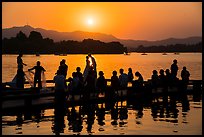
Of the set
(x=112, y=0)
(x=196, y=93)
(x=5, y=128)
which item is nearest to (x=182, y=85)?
(x=196, y=93)

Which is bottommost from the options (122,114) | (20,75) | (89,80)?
(122,114)

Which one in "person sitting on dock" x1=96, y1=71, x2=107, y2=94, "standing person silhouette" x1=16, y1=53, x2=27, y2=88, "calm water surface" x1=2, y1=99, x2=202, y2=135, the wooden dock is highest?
"standing person silhouette" x1=16, y1=53, x2=27, y2=88

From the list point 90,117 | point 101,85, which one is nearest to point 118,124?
point 90,117

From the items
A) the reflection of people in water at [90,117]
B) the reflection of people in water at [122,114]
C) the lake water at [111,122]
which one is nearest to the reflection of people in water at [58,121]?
the lake water at [111,122]

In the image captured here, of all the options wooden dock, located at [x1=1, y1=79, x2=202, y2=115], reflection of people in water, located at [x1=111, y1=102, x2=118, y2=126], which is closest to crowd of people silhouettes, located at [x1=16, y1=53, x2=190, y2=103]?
wooden dock, located at [x1=1, y1=79, x2=202, y2=115]

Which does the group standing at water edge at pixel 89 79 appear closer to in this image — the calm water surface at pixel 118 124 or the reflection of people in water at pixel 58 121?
the reflection of people in water at pixel 58 121

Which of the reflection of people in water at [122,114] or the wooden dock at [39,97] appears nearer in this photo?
the reflection of people in water at [122,114]

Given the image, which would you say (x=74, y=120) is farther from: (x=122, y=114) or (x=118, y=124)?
(x=122, y=114)

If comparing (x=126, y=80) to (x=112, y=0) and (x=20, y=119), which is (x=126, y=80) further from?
(x=112, y=0)

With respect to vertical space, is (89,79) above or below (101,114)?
above

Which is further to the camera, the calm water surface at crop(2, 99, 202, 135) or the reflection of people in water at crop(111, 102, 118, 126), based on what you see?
the reflection of people in water at crop(111, 102, 118, 126)

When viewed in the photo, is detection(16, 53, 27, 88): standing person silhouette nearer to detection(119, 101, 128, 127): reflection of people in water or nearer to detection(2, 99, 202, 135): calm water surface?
detection(2, 99, 202, 135): calm water surface

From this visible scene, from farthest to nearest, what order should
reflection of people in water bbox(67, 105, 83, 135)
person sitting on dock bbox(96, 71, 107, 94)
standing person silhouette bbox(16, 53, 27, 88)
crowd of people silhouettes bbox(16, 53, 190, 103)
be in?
standing person silhouette bbox(16, 53, 27, 88) → person sitting on dock bbox(96, 71, 107, 94) → crowd of people silhouettes bbox(16, 53, 190, 103) → reflection of people in water bbox(67, 105, 83, 135)

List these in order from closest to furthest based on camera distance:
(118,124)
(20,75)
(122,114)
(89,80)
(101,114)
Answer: (118,124) < (101,114) < (122,114) < (89,80) < (20,75)
